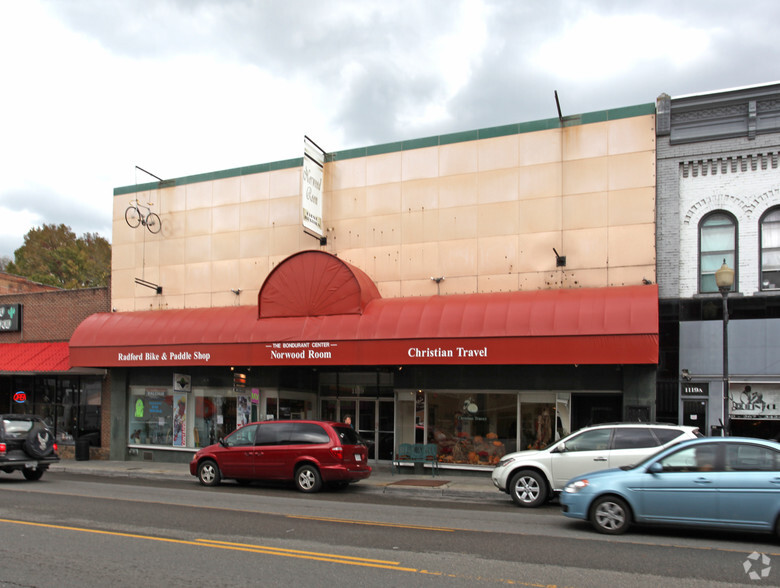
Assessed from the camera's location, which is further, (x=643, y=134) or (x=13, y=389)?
(x=13, y=389)

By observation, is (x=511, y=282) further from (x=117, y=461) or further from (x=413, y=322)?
(x=117, y=461)

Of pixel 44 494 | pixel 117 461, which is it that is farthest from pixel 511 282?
pixel 117 461

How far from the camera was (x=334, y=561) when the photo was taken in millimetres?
8086

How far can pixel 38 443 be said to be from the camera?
56.1 feet

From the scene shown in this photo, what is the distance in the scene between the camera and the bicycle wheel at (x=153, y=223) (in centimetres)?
2338

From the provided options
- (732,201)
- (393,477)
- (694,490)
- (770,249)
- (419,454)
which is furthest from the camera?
(419,454)

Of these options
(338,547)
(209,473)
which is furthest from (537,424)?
(338,547)

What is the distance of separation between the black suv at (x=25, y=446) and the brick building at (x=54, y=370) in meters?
5.52

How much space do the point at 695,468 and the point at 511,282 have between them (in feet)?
29.3

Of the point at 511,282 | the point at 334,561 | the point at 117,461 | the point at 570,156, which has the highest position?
the point at 570,156

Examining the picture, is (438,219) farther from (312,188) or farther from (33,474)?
(33,474)

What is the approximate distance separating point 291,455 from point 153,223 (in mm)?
11640

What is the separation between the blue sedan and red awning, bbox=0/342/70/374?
19.0 m

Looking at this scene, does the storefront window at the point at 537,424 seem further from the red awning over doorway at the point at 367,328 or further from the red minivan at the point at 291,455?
the red minivan at the point at 291,455
